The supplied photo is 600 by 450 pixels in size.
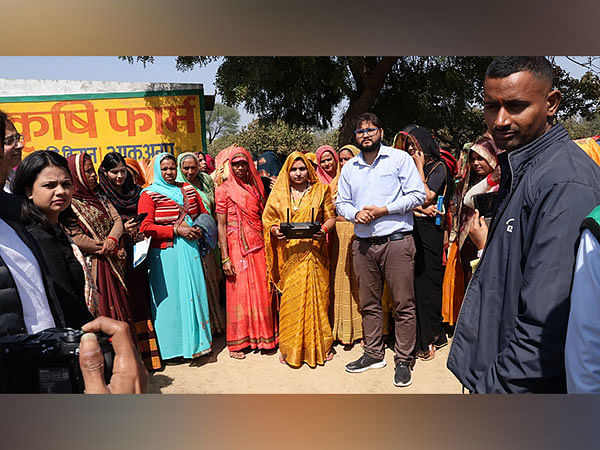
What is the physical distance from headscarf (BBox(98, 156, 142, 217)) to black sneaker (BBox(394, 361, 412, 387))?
2.62 metres

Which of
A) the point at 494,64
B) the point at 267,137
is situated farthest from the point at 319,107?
the point at 267,137

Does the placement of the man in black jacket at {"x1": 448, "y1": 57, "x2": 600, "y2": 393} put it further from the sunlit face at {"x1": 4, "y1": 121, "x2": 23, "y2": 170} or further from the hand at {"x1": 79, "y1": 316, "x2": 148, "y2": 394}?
the sunlit face at {"x1": 4, "y1": 121, "x2": 23, "y2": 170}

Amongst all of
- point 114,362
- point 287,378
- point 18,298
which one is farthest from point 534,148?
point 287,378

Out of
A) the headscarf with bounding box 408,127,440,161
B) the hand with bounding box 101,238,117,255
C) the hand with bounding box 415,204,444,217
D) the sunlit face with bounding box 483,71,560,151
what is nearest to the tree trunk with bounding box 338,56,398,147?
the headscarf with bounding box 408,127,440,161

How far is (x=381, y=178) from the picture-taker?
322 cm

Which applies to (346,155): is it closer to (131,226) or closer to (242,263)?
(242,263)

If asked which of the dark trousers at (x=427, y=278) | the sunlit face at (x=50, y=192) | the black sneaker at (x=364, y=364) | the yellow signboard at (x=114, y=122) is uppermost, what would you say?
the yellow signboard at (x=114, y=122)

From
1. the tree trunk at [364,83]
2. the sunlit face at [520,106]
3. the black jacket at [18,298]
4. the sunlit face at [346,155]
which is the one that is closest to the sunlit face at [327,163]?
the sunlit face at [346,155]

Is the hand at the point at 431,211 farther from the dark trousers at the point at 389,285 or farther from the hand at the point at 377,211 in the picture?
the hand at the point at 377,211

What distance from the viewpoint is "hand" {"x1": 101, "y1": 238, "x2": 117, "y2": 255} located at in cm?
299

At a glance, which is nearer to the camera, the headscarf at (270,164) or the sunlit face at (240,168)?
the sunlit face at (240,168)

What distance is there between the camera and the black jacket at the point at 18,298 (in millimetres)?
1430

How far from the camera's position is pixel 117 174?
3441 millimetres

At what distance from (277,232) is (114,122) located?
5.40 meters
